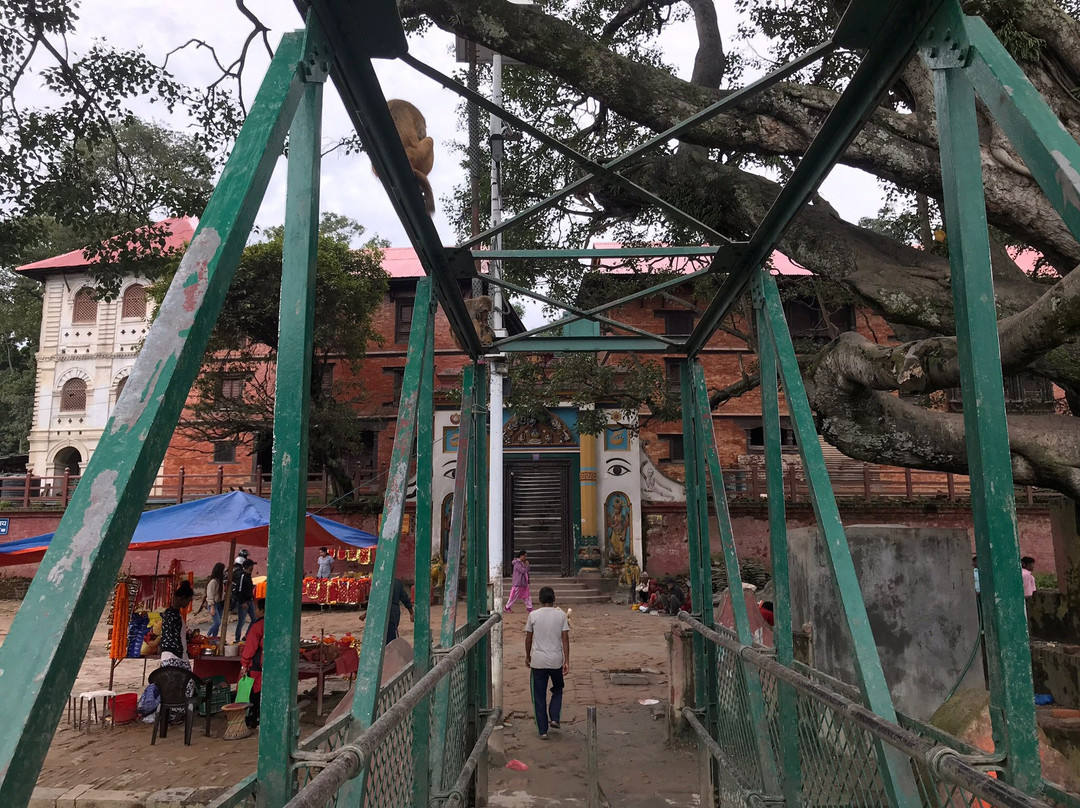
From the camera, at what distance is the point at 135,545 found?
8914mm

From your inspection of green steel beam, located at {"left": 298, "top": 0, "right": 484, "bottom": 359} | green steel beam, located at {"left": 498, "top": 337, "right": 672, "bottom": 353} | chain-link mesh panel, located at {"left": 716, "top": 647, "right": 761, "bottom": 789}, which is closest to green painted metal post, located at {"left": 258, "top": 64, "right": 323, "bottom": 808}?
green steel beam, located at {"left": 298, "top": 0, "right": 484, "bottom": 359}

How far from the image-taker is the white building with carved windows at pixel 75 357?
2825cm

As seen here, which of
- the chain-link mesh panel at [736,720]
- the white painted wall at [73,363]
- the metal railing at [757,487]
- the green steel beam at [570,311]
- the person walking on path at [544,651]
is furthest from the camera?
the white painted wall at [73,363]

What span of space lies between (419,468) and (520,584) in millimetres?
12851

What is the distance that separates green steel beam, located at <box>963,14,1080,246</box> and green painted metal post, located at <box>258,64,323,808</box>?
1758 mm

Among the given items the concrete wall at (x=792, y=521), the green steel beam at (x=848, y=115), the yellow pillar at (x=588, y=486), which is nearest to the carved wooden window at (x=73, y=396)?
the yellow pillar at (x=588, y=486)

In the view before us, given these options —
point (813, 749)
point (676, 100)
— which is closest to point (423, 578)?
point (813, 749)

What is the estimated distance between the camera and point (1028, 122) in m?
1.78

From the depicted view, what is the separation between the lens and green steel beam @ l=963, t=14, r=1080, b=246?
1.69 metres

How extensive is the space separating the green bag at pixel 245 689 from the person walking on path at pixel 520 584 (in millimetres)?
8863

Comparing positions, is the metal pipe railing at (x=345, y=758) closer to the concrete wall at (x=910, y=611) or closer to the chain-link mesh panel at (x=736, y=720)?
the chain-link mesh panel at (x=736, y=720)

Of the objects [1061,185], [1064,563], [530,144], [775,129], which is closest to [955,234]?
[1061,185]

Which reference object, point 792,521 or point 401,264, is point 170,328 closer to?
point 792,521

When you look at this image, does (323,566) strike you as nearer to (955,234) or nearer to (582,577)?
(582,577)
